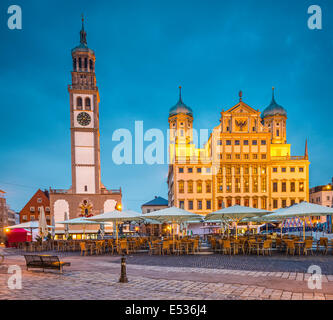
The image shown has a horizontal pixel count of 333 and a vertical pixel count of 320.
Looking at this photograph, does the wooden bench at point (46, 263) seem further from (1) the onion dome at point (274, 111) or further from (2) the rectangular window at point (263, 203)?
(1) the onion dome at point (274, 111)

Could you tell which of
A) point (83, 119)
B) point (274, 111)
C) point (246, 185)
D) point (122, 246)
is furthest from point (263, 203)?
point (122, 246)

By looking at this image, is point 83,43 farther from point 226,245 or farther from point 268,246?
point 268,246

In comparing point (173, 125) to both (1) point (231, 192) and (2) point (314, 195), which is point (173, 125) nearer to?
(1) point (231, 192)

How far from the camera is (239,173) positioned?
48.9 metres

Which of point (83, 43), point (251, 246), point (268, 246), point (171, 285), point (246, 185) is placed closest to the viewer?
point (171, 285)

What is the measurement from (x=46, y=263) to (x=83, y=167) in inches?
1327

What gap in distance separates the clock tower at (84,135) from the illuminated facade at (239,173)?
14.1 meters

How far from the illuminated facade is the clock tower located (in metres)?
14.1

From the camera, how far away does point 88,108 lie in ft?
144

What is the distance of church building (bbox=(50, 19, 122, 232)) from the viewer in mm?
42219

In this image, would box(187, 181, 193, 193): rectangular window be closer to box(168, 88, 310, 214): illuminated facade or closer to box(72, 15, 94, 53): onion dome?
box(168, 88, 310, 214): illuminated facade

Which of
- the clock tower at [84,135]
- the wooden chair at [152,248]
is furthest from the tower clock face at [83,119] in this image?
the wooden chair at [152,248]
